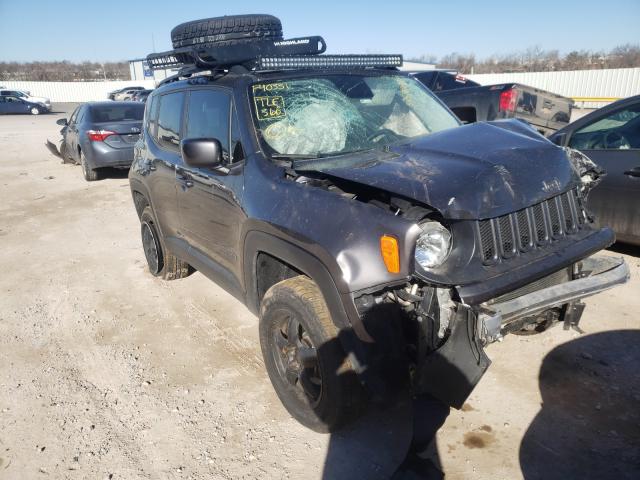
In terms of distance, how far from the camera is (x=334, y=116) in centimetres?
336

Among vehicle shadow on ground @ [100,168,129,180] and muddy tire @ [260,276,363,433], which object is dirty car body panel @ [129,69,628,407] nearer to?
muddy tire @ [260,276,363,433]

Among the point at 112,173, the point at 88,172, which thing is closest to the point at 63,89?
the point at 112,173

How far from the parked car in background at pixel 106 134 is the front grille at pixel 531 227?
31.3 feet

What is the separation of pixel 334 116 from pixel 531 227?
1488 mm

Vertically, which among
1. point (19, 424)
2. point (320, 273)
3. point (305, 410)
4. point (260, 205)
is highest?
point (260, 205)

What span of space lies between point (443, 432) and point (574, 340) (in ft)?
4.86

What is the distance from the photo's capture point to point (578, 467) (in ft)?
8.14

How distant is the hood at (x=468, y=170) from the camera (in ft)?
7.75

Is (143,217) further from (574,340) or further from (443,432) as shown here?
(574,340)

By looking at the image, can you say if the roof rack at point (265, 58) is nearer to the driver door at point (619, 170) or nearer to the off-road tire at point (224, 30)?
the off-road tire at point (224, 30)

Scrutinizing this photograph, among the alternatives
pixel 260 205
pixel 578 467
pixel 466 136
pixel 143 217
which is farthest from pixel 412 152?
pixel 143 217

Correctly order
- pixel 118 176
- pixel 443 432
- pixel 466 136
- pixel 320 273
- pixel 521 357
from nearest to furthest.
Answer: pixel 320 273
pixel 443 432
pixel 466 136
pixel 521 357
pixel 118 176

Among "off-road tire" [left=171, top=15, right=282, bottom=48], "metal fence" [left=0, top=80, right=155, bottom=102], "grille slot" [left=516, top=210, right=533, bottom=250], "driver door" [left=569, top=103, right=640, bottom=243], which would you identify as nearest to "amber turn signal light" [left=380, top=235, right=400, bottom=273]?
"grille slot" [left=516, top=210, right=533, bottom=250]

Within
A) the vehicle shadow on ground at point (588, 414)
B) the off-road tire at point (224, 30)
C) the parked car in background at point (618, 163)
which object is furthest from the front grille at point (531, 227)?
the off-road tire at point (224, 30)
